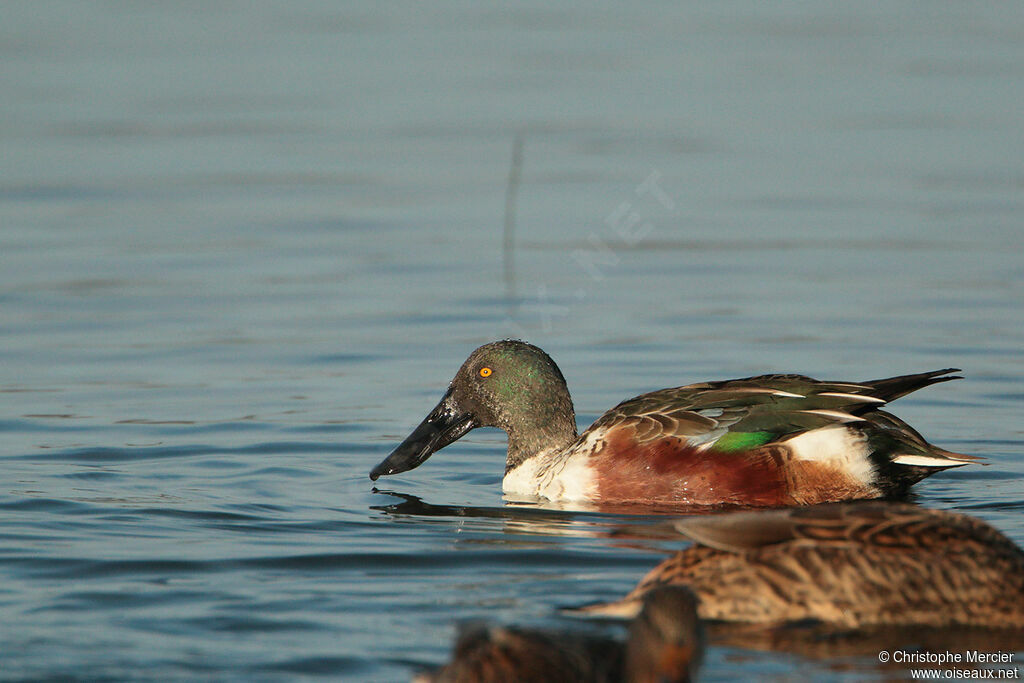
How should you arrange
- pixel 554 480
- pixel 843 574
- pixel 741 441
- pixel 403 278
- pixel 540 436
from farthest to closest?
pixel 403 278, pixel 540 436, pixel 554 480, pixel 741 441, pixel 843 574

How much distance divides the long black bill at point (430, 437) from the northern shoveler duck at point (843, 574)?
2901 millimetres

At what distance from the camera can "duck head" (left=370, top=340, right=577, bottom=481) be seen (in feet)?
29.6

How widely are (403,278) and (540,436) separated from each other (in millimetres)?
4169

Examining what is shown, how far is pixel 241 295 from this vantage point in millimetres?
12453

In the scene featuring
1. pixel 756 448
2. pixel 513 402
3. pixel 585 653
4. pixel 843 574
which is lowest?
pixel 585 653

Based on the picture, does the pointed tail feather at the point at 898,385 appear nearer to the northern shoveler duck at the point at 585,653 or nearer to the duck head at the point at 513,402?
the duck head at the point at 513,402

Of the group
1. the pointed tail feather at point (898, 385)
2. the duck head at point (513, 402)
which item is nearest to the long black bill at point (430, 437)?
the duck head at point (513, 402)

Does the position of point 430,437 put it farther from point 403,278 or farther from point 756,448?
point 403,278

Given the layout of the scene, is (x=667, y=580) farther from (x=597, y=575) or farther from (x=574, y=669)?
(x=574, y=669)

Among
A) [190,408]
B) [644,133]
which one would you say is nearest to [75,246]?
[190,408]

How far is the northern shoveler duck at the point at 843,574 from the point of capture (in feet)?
19.4

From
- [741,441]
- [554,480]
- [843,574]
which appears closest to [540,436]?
[554,480]

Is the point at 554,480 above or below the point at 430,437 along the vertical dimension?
below

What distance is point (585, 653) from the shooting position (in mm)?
4957
